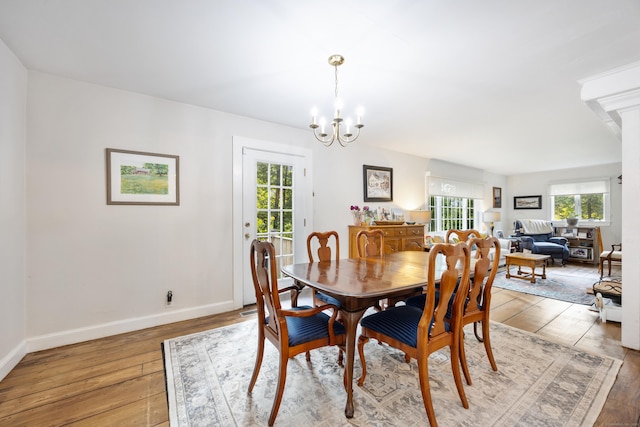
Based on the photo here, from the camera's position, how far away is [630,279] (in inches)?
89.4

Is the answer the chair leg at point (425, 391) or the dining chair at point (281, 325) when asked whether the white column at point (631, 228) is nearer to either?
the chair leg at point (425, 391)

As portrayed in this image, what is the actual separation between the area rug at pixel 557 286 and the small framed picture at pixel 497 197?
2904 millimetres

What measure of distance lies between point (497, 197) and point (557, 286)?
13.2 feet

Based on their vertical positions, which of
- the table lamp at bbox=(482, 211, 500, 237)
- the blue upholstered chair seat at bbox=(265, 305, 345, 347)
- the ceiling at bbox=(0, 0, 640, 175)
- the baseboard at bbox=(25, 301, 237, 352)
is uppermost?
the ceiling at bbox=(0, 0, 640, 175)

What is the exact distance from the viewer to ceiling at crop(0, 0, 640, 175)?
5.11 ft

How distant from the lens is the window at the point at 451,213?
5844mm

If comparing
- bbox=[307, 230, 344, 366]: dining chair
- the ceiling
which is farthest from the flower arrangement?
bbox=[307, 230, 344, 366]: dining chair

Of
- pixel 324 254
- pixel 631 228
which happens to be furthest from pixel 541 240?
pixel 324 254

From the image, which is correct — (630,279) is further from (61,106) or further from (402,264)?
(61,106)

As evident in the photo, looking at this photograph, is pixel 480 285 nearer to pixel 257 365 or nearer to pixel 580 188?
pixel 257 365

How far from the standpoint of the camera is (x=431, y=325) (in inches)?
62.7

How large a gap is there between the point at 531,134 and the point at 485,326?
3.42 meters

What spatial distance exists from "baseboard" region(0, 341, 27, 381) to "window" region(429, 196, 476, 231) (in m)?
6.06

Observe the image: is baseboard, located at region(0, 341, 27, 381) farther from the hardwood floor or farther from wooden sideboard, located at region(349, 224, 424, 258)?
wooden sideboard, located at region(349, 224, 424, 258)
